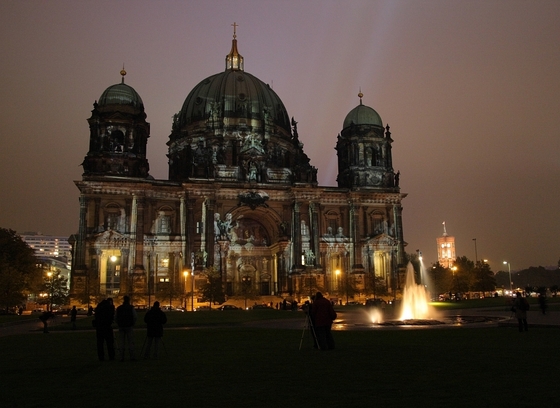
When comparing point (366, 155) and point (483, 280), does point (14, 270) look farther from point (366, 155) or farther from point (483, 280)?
point (483, 280)

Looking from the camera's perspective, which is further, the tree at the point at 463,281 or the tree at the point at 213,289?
the tree at the point at 463,281

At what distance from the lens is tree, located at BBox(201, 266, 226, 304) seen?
66.4 m

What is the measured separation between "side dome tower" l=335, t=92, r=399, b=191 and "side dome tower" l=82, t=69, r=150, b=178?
1241 inches

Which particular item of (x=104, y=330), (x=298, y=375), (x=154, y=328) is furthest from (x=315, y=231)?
(x=298, y=375)

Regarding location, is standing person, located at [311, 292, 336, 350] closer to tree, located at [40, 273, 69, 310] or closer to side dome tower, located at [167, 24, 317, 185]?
→ tree, located at [40, 273, 69, 310]

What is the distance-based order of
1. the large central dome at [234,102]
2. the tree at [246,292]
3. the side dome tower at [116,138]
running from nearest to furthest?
the tree at [246,292] → the side dome tower at [116,138] → the large central dome at [234,102]

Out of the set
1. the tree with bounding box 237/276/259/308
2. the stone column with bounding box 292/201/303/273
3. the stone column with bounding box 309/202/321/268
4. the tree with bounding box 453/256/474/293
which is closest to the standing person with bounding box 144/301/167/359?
the tree with bounding box 237/276/259/308

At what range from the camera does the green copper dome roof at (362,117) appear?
293 feet

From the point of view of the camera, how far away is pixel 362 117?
294 feet

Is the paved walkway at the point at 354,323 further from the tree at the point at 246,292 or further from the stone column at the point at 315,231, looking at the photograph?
the stone column at the point at 315,231

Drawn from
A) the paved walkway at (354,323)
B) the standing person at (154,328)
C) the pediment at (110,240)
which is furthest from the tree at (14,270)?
the standing person at (154,328)

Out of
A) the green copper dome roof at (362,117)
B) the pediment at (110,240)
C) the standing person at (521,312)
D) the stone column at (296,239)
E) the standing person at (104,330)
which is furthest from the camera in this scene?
the green copper dome roof at (362,117)

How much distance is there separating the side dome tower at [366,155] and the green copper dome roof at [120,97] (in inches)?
1286

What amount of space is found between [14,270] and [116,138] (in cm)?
2178
